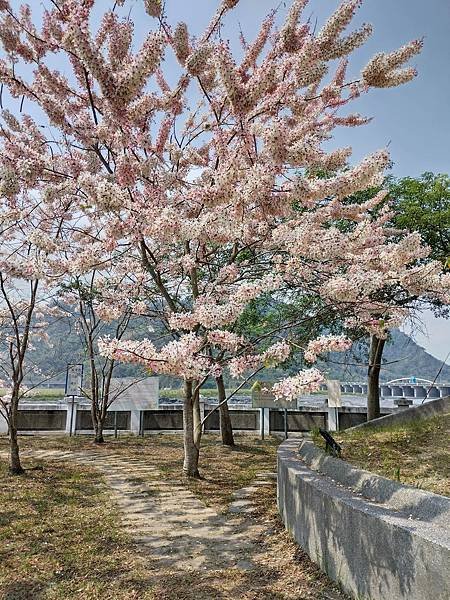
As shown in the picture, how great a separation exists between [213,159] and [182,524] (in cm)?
469

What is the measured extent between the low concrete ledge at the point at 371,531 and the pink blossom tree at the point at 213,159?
45.5 inches

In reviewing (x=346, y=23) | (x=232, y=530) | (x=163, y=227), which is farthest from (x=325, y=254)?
(x=232, y=530)

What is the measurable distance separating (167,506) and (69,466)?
323cm

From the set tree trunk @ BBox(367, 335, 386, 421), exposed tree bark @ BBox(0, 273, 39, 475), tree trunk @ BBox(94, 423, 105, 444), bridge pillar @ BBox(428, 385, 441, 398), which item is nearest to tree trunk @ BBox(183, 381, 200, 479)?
exposed tree bark @ BBox(0, 273, 39, 475)

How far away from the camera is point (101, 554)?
393 cm

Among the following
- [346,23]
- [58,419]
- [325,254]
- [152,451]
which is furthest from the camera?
[58,419]

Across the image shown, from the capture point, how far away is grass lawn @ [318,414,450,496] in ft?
13.7

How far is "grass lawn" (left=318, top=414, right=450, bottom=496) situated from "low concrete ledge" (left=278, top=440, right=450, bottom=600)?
65 centimetres

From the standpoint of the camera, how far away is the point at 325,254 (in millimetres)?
5605

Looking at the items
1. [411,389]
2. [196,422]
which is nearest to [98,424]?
[196,422]

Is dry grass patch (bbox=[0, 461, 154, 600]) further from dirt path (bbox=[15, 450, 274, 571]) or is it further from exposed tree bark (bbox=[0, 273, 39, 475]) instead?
exposed tree bark (bbox=[0, 273, 39, 475])

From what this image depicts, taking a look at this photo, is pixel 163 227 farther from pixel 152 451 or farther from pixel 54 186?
pixel 152 451

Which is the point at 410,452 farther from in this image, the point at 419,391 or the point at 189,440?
the point at 419,391

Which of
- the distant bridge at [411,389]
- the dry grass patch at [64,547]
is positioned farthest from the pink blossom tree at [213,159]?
the distant bridge at [411,389]
